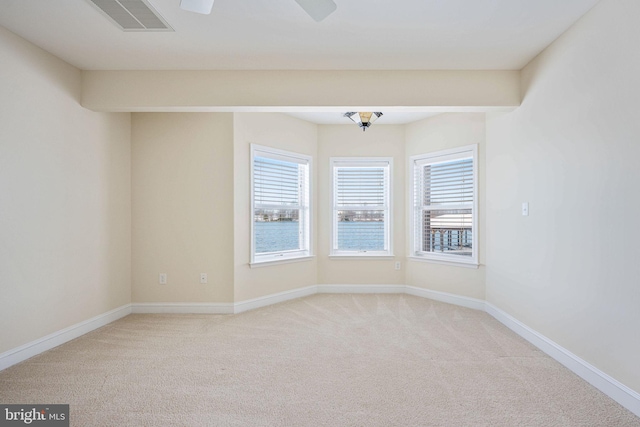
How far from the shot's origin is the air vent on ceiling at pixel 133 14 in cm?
239

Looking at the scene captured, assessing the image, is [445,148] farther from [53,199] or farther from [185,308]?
[53,199]

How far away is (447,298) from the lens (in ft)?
15.9

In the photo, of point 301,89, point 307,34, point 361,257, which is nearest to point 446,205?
point 361,257

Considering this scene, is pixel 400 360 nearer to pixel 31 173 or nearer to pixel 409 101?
pixel 409 101

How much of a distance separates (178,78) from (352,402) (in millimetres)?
3235

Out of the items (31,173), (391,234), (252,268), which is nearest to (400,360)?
(252,268)

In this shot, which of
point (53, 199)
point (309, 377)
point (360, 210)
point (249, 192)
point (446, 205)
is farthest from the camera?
point (360, 210)

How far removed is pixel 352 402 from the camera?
90.1 inches

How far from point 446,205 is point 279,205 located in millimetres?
2296

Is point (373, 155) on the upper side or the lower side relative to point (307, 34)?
lower

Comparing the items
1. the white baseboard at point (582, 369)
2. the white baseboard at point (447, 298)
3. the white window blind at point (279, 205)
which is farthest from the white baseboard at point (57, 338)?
the white baseboard at point (582, 369)

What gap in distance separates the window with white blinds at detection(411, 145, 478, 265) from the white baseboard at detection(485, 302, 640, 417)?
119 centimetres

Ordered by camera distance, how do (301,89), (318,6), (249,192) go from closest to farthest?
(318,6) < (301,89) < (249,192)

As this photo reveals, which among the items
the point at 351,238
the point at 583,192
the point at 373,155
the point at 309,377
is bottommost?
the point at 309,377
